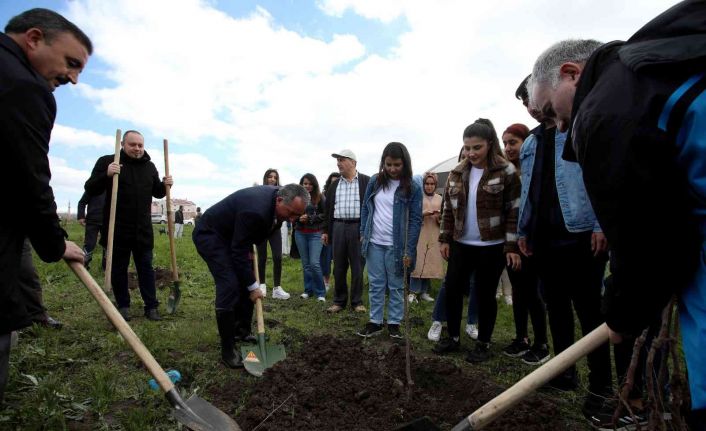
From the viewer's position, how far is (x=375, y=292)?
4.84 metres

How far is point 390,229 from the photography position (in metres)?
4.81

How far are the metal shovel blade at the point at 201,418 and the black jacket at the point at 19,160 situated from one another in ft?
3.22

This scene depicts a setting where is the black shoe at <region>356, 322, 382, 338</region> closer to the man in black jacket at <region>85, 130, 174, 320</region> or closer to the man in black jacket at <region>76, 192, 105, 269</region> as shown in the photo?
the man in black jacket at <region>85, 130, 174, 320</region>

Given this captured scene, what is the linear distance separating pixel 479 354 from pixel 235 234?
2.55 m

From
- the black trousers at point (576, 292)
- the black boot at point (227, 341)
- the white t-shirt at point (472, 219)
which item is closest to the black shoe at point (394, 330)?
the white t-shirt at point (472, 219)

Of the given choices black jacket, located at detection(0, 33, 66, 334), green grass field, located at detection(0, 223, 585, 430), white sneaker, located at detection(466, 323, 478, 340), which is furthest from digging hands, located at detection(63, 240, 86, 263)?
white sneaker, located at detection(466, 323, 478, 340)

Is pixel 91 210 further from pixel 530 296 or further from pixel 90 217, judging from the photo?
pixel 530 296

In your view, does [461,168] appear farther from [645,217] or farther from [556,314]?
[645,217]

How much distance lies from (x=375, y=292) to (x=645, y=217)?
3.85 metres

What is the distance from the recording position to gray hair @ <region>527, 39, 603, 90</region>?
1.63m

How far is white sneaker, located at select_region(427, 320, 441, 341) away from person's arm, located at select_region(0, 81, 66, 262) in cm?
366

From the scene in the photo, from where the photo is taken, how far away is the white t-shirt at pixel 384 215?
4809 millimetres

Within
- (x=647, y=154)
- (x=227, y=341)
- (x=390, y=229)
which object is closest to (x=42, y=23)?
(x=647, y=154)

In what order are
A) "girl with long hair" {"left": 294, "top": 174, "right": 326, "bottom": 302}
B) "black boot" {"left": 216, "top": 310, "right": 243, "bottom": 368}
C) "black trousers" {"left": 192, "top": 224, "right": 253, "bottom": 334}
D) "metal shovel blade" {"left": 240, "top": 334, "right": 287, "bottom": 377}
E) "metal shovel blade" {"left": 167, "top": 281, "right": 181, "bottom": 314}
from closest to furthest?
1. "metal shovel blade" {"left": 240, "top": 334, "right": 287, "bottom": 377}
2. "black boot" {"left": 216, "top": 310, "right": 243, "bottom": 368}
3. "black trousers" {"left": 192, "top": 224, "right": 253, "bottom": 334}
4. "metal shovel blade" {"left": 167, "top": 281, "right": 181, "bottom": 314}
5. "girl with long hair" {"left": 294, "top": 174, "right": 326, "bottom": 302}
